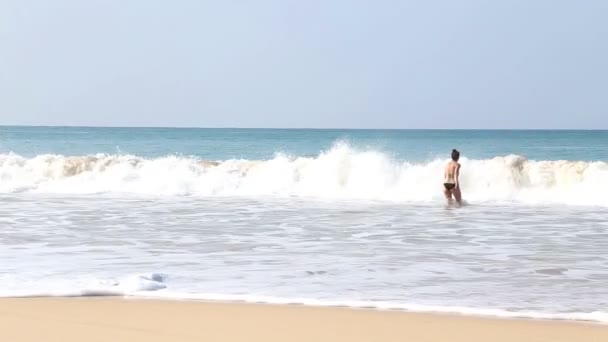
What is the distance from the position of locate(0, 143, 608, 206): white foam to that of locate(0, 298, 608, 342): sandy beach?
44.7ft

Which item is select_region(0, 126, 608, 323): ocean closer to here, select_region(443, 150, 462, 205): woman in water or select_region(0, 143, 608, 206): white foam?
select_region(0, 143, 608, 206): white foam

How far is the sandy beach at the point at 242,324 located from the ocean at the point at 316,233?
0.38 meters

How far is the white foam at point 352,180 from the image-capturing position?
842 inches

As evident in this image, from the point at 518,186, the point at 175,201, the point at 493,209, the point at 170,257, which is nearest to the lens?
the point at 170,257

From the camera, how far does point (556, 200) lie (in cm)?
2009

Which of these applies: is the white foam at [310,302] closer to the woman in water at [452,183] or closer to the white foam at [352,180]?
the woman in water at [452,183]

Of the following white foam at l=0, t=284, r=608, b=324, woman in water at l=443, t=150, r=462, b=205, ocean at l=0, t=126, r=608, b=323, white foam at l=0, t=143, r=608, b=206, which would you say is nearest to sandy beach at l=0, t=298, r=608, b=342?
white foam at l=0, t=284, r=608, b=324

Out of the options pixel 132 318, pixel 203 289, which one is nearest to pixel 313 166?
pixel 203 289

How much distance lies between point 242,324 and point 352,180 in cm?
1700

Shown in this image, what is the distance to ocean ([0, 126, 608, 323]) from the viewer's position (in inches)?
307

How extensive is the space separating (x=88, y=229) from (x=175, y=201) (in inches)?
263

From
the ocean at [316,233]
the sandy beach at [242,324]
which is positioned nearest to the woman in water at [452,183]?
the ocean at [316,233]

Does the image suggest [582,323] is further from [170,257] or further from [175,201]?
[175,201]

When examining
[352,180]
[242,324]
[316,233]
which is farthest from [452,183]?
[242,324]
